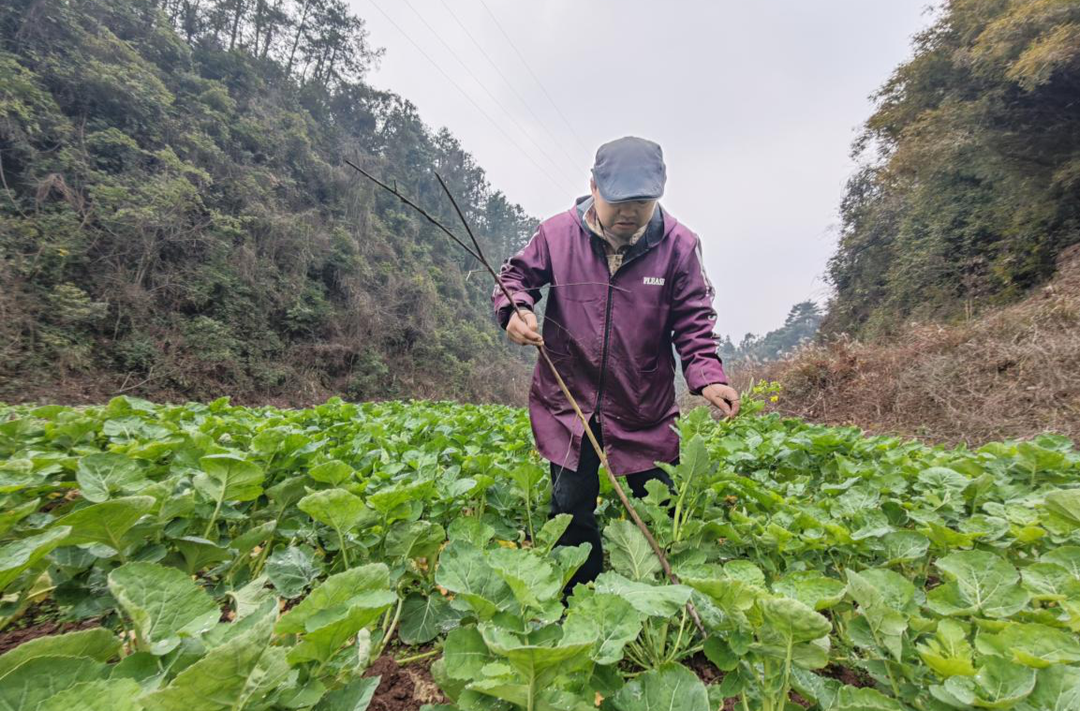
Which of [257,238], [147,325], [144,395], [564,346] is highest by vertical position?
[257,238]

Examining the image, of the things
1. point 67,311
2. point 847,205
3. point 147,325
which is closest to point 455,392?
point 147,325

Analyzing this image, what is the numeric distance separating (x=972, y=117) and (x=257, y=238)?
2332 centimetres

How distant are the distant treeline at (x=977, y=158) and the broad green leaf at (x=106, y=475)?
13.4 meters

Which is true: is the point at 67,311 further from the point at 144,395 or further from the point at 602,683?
the point at 602,683

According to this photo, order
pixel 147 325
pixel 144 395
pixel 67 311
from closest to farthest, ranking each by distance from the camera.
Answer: pixel 67 311 < pixel 144 395 < pixel 147 325

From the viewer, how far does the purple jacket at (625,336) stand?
6.42 ft

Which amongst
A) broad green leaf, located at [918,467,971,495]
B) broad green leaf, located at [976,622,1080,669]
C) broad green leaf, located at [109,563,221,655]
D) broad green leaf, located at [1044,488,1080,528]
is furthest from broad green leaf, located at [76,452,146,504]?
broad green leaf, located at [918,467,971,495]

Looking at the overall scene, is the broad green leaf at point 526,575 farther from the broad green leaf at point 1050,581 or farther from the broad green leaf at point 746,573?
the broad green leaf at point 1050,581

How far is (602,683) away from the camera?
785 mm

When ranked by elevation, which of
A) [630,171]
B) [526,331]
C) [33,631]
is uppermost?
[630,171]

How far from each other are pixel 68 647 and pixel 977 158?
54.9 ft

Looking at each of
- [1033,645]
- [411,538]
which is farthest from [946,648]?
[411,538]

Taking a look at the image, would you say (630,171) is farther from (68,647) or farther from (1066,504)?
(68,647)

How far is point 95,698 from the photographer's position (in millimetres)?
483
